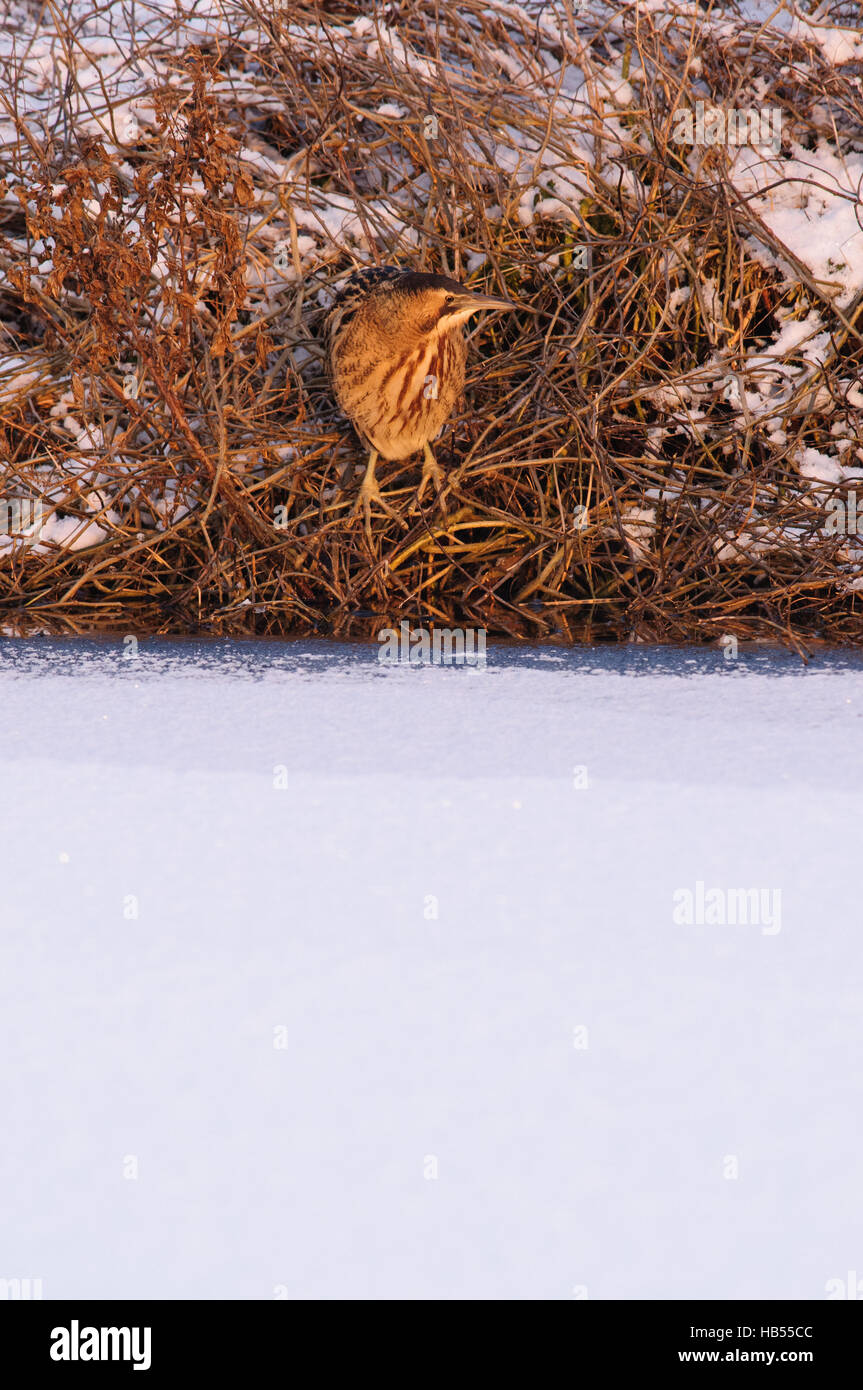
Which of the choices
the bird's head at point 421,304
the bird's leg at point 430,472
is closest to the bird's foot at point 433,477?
the bird's leg at point 430,472

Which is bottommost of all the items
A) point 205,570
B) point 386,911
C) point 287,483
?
point 386,911

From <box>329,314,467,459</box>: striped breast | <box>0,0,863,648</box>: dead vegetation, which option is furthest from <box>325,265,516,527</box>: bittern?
<box>0,0,863,648</box>: dead vegetation

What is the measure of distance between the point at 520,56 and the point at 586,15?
10.3 inches

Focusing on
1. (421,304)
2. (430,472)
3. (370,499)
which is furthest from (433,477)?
(421,304)

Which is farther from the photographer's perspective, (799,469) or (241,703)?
(799,469)

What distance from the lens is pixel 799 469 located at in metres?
3.07

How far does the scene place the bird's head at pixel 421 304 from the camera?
106 inches

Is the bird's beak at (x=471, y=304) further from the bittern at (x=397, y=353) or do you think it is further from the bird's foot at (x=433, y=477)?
the bird's foot at (x=433, y=477)

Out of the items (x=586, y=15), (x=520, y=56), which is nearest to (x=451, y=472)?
(x=520, y=56)

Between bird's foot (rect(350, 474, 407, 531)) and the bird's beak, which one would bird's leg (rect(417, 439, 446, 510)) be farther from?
the bird's beak

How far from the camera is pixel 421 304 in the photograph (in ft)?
8.90

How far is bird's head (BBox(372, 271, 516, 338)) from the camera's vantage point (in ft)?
8.84

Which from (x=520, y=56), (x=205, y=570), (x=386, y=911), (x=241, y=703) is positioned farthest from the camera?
(x=520, y=56)

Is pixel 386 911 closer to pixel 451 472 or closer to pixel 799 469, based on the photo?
pixel 451 472
